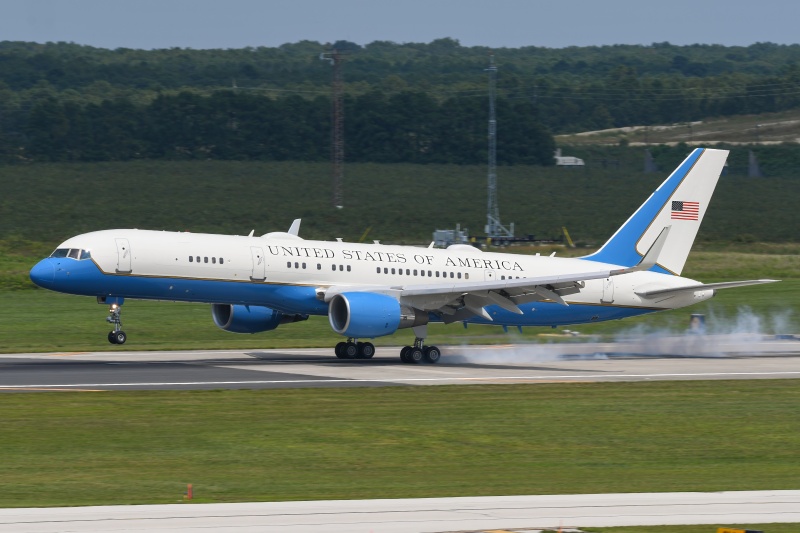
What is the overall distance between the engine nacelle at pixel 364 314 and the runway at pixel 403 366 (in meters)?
1.24

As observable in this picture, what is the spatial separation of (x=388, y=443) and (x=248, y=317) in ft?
60.2

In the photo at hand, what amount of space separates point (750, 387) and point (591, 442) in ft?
37.4

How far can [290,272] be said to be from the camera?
40406mm

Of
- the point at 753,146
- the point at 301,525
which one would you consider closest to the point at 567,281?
the point at 301,525

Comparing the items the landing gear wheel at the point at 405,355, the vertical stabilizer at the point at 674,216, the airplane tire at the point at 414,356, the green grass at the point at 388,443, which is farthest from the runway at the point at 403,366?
the vertical stabilizer at the point at 674,216

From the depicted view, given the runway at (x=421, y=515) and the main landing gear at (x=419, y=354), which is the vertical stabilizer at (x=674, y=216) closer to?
the main landing gear at (x=419, y=354)

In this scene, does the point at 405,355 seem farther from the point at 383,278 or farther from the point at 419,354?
the point at 383,278

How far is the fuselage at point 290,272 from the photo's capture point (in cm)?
3834

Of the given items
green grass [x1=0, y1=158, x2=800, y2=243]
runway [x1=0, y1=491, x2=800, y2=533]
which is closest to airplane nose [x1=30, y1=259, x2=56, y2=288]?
runway [x1=0, y1=491, x2=800, y2=533]

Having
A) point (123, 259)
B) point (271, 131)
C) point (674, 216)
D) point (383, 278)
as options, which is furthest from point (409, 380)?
point (271, 131)

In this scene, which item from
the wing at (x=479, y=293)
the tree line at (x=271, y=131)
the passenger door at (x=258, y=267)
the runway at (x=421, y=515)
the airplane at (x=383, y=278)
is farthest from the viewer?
the tree line at (x=271, y=131)

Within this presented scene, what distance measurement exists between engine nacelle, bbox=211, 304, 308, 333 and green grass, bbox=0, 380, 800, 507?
9906 millimetres

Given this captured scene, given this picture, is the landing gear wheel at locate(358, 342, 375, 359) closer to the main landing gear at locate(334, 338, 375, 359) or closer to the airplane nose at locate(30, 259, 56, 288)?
the main landing gear at locate(334, 338, 375, 359)

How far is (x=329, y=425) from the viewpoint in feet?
88.7
